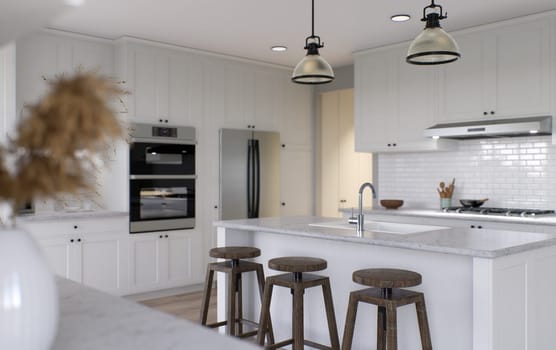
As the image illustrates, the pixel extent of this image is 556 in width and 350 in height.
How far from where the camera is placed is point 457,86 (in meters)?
5.18

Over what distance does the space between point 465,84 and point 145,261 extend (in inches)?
142

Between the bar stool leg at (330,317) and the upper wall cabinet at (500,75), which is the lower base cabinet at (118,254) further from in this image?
the upper wall cabinet at (500,75)

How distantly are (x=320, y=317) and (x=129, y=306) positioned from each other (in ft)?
7.52

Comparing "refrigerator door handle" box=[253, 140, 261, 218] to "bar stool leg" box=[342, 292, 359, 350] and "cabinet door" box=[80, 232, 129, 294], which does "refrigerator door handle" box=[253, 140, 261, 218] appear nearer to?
"cabinet door" box=[80, 232, 129, 294]

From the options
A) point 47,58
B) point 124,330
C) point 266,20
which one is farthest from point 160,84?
point 124,330

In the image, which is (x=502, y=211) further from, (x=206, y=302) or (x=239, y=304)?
(x=206, y=302)

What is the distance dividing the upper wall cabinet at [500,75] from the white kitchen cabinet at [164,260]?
Answer: 9.65 feet

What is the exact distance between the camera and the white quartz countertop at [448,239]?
8.41 feet

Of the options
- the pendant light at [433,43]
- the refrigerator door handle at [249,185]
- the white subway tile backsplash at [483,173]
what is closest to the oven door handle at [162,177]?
the refrigerator door handle at [249,185]

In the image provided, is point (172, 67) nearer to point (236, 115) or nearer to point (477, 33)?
point (236, 115)

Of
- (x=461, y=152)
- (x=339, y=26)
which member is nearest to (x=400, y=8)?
(x=339, y=26)

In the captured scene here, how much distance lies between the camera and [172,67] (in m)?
5.77

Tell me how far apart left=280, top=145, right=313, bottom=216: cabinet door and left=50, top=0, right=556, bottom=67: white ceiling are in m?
1.52

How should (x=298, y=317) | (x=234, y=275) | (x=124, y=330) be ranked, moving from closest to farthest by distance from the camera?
(x=124, y=330) → (x=298, y=317) → (x=234, y=275)
